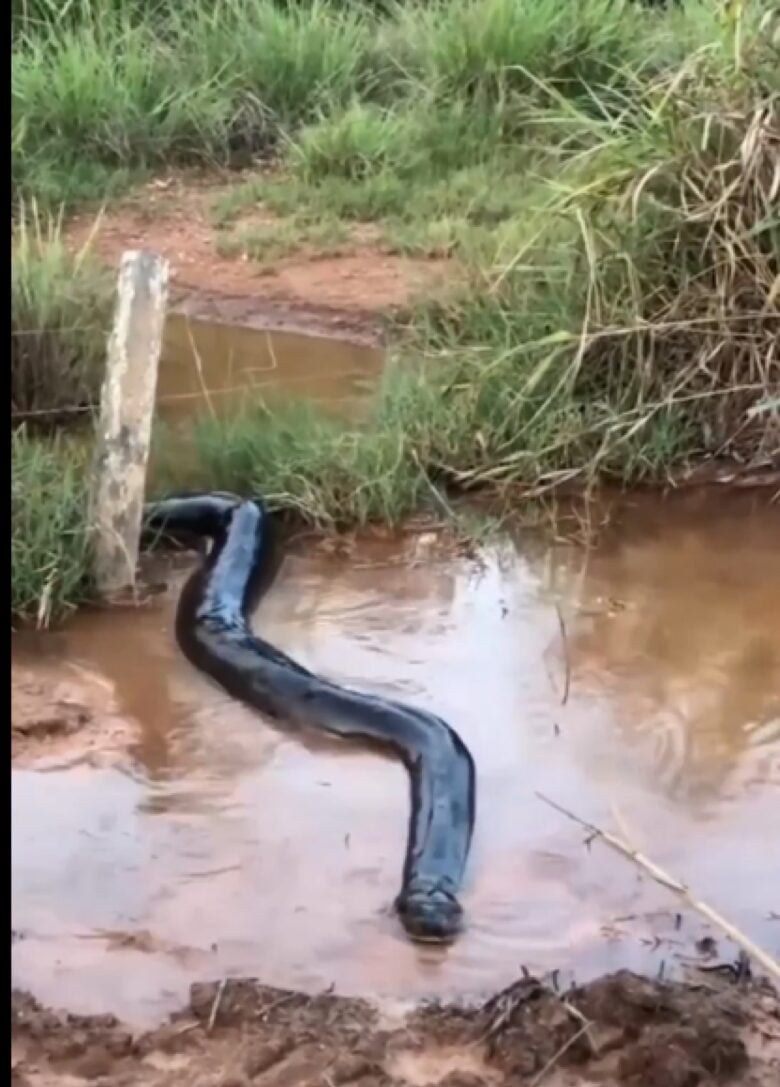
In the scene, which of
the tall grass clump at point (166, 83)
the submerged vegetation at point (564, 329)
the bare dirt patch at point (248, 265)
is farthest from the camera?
the tall grass clump at point (166, 83)

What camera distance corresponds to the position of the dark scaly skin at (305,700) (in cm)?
360

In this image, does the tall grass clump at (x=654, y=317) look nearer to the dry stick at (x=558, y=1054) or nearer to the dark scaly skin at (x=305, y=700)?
the dark scaly skin at (x=305, y=700)

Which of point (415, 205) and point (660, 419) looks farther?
point (415, 205)

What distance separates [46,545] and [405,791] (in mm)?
1311

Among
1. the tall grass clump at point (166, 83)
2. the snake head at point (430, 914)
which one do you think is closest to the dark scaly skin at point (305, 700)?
the snake head at point (430, 914)

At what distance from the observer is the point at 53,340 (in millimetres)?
6008

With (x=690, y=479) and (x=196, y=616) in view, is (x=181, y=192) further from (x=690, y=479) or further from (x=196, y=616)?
(x=196, y=616)

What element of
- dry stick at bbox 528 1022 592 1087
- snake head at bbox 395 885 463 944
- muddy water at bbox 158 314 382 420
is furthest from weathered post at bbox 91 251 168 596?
dry stick at bbox 528 1022 592 1087

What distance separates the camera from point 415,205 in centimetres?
→ 796

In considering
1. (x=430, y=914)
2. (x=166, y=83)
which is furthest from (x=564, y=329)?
(x=166, y=83)

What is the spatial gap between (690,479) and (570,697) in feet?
4.87

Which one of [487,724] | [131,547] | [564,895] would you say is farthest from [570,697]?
[131,547]

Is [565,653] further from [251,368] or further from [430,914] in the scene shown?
[251,368]

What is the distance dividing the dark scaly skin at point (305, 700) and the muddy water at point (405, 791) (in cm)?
5
